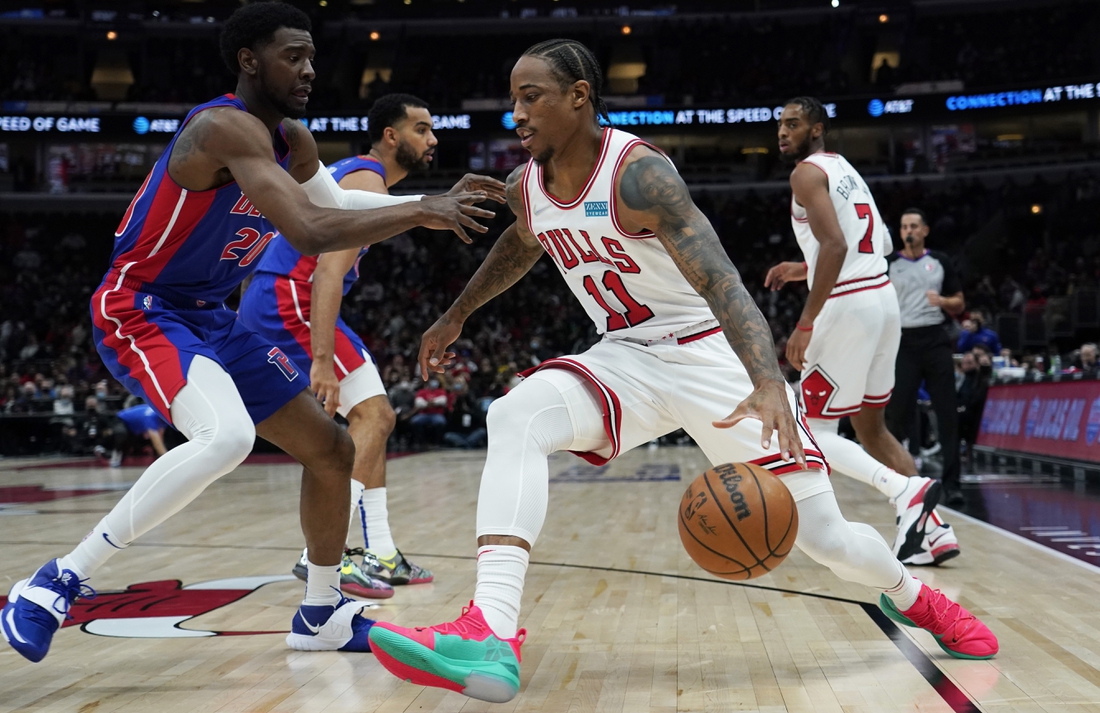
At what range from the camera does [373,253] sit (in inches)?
1146

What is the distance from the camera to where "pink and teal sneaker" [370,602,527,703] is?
240cm

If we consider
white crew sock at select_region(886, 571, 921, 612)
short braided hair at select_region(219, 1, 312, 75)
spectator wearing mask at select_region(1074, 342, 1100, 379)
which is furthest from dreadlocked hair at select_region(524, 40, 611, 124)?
spectator wearing mask at select_region(1074, 342, 1100, 379)

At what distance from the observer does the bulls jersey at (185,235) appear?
3.18m

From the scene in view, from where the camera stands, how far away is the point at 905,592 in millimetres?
3012

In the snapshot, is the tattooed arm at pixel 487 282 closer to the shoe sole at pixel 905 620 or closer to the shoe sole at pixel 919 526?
the shoe sole at pixel 905 620

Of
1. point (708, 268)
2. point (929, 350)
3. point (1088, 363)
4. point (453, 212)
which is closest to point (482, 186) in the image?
point (453, 212)

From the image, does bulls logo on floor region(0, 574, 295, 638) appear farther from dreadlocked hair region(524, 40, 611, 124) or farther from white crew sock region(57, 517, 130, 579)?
dreadlocked hair region(524, 40, 611, 124)

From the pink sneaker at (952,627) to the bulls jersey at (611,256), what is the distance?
109 centimetres

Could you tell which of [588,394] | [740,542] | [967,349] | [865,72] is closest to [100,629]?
[588,394]

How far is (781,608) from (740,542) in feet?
4.67

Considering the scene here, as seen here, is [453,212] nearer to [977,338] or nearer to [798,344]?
[798,344]

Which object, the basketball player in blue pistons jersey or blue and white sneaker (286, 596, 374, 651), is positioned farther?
blue and white sneaker (286, 596, 374, 651)

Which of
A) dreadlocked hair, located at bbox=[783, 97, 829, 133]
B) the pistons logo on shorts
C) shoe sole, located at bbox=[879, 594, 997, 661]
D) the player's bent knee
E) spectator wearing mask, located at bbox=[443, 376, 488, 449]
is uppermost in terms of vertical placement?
dreadlocked hair, located at bbox=[783, 97, 829, 133]

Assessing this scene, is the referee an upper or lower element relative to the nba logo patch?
lower
